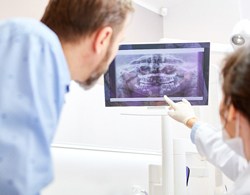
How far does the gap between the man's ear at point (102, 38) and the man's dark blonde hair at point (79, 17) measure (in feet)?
0.04

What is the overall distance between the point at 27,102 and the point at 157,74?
0.81 m

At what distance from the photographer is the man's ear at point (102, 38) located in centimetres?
86

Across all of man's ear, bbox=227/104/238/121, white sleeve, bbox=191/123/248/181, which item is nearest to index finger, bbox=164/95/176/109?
white sleeve, bbox=191/123/248/181

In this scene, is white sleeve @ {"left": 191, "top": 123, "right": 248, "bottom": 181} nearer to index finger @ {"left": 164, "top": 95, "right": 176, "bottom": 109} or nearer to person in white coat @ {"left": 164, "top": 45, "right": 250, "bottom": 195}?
person in white coat @ {"left": 164, "top": 45, "right": 250, "bottom": 195}

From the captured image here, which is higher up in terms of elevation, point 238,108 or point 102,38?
point 102,38

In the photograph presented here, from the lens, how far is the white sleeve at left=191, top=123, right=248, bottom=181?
1.12m

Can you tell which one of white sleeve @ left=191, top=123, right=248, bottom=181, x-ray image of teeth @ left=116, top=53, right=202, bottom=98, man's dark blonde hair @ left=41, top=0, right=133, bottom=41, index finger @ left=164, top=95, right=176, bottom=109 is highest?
man's dark blonde hair @ left=41, top=0, right=133, bottom=41

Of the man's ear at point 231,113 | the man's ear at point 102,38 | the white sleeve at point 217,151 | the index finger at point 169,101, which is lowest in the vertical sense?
the white sleeve at point 217,151

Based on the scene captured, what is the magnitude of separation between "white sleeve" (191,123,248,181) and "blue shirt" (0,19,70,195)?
62cm

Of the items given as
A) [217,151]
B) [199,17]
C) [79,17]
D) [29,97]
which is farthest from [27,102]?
[199,17]

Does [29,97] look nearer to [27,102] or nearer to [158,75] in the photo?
[27,102]

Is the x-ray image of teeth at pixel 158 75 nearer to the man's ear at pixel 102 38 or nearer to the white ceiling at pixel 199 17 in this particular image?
the man's ear at pixel 102 38

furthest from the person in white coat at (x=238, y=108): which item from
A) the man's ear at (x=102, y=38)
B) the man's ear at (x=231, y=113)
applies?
the man's ear at (x=102, y=38)

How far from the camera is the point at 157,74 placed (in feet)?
4.65
